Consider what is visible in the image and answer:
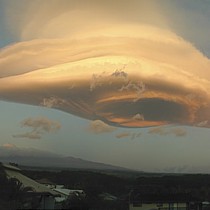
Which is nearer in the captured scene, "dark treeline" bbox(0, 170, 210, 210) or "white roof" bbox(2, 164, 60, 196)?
"white roof" bbox(2, 164, 60, 196)

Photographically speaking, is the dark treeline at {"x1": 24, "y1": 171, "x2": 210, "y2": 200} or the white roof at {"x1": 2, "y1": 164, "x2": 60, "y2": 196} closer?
the white roof at {"x1": 2, "y1": 164, "x2": 60, "y2": 196}

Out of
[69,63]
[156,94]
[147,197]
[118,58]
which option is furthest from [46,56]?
[147,197]

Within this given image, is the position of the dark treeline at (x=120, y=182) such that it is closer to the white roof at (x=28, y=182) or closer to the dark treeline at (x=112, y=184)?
the dark treeline at (x=112, y=184)

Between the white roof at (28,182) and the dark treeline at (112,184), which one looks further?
the dark treeline at (112,184)

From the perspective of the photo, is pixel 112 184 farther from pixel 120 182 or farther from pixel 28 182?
pixel 28 182

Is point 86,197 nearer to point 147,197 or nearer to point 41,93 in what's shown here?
point 147,197

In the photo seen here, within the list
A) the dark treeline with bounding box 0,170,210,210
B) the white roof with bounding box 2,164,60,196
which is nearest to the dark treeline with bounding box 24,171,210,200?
the dark treeline with bounding box 0,170,210,210

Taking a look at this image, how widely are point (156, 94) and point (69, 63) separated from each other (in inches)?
61.3

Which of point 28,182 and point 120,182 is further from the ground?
point 120,182

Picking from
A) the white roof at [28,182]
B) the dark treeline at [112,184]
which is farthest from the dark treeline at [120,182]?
the white roof at [28,182]

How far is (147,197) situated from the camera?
8.70 meters

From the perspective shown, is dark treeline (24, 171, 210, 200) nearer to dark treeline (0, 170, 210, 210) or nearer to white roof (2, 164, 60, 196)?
dark treeline (0, 170, 210, 210)

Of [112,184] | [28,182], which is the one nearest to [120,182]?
[112,184]

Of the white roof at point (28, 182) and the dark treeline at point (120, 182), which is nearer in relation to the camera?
the white roof at point (28, 182)
